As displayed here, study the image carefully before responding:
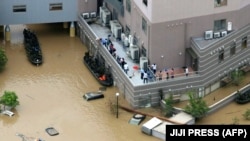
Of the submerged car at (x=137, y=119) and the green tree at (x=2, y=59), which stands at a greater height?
the green tree at (x=2, y=59)

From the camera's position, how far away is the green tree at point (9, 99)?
37178 millimetres

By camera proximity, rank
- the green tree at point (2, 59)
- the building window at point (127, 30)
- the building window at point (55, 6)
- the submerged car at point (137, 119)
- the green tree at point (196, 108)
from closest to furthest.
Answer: the green tree at point (196, 108) → the submerged car at point (137, 119) → the green tree at point (2, 59) → the building window at point (127, 30) → the building window at point (55, 6)

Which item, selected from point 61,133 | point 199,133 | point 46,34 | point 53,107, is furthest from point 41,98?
point 199,133

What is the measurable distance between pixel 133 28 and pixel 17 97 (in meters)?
10.6

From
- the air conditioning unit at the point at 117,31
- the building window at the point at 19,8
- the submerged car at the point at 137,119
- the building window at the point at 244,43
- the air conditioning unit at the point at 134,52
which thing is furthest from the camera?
the building window at the point at 19,8

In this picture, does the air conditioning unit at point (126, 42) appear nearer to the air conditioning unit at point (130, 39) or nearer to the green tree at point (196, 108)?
the air conditioning unit at point (130, 39)

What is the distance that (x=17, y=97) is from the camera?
38.0 meters

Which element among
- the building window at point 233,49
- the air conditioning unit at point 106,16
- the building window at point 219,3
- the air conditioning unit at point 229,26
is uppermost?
the building window at point 219,3

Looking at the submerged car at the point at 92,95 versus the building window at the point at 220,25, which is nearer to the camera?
the submerged car at the point at 92,95

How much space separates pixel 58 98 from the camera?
1565 inches

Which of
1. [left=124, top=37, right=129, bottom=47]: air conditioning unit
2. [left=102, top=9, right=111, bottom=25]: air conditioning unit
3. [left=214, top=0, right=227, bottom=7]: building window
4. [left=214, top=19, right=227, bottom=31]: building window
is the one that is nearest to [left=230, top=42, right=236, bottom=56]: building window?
[left=214, top=19, right=227, bottom=31]: building window

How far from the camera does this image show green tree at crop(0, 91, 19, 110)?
3718 cm

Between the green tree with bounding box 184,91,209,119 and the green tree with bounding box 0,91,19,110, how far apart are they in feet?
37.9

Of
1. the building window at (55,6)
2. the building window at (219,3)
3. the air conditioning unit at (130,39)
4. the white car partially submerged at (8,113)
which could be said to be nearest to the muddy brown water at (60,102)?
the white car partially submerged at (8,113)
